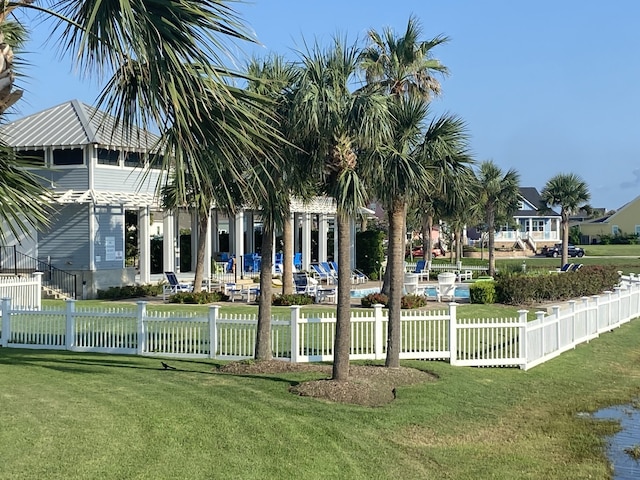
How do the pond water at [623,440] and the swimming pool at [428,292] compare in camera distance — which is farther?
the swimming pool at [428,292]

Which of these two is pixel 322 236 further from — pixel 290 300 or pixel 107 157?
pixel 290 300

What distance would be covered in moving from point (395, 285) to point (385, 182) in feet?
6.49

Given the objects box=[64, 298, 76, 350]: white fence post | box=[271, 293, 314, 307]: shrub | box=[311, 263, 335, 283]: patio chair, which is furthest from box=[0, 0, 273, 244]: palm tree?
box=[311, 263, 335, 283]: patio chair

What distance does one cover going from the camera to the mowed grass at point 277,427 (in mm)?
6914

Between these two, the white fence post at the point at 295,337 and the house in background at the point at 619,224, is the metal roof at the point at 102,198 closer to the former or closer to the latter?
the white fence post at the point at 295,337

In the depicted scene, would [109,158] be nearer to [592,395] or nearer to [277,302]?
[277,302]

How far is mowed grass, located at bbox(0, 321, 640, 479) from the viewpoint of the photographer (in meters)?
6.91

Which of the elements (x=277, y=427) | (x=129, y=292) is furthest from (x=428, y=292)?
(x=277, y=427)

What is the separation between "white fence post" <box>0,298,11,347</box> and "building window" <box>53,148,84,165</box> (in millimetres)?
13011

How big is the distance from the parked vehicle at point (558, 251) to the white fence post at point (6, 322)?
61.1 m

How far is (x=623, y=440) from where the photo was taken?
898 cm

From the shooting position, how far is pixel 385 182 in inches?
432

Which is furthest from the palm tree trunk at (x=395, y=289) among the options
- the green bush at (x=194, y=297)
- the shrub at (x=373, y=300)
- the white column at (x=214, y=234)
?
the white column at (x=214, y=234)

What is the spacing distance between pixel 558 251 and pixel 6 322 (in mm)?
65519
